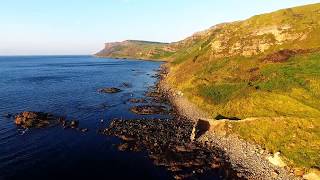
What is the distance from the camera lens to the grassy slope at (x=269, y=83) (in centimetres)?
5817

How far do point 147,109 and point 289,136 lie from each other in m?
41.3

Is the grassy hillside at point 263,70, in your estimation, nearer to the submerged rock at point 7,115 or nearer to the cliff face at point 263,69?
the cliff face at point 263,69

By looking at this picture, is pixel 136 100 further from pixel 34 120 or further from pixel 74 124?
pixel 34 120

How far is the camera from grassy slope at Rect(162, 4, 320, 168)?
58175 millimetres

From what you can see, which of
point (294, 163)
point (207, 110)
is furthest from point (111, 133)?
point (294, 163)

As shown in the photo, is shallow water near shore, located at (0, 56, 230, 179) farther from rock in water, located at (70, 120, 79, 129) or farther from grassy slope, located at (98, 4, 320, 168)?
grassy slope, located at (98, 4, 320, 168)

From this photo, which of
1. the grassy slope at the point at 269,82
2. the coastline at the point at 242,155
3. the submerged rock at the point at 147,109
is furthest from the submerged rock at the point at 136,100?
the coastline at the point at 242,155

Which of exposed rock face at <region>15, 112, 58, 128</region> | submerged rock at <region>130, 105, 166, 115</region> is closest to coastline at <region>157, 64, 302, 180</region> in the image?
submerged rock at <region>130, 105, 166, 115</region>

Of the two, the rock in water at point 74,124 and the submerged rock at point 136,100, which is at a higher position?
the rock in water at point 74,124

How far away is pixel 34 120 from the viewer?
72.2 metres

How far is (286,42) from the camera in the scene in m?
109

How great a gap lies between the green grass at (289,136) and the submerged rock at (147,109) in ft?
86.0

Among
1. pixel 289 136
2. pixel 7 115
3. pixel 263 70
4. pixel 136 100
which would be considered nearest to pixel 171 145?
pixel 289 136

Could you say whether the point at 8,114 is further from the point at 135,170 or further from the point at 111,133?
the point at 135,170
